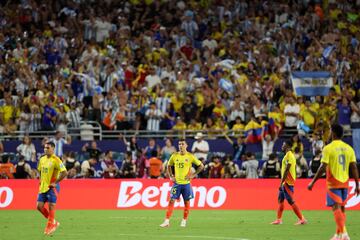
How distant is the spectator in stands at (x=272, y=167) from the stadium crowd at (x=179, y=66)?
89mm

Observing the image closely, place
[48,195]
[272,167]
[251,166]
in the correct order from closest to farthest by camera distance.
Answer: [48,195] < [272,167] < [251,166]

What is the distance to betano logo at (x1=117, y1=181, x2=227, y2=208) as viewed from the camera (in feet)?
102

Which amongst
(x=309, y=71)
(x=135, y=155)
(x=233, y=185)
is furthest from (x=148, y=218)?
(x=309, y=71)

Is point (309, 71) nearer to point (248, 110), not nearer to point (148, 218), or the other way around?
point (248, 110)

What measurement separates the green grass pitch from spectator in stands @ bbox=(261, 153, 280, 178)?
2580 millimetres

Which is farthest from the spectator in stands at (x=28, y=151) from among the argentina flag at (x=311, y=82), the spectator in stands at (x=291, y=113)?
the argentina flag at (x=311, y=82)

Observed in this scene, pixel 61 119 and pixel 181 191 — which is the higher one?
pixel 61 119

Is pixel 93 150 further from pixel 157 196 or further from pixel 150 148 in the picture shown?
pixel 157 196

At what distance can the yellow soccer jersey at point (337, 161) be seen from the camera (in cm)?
1716

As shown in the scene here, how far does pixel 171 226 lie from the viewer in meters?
23.4

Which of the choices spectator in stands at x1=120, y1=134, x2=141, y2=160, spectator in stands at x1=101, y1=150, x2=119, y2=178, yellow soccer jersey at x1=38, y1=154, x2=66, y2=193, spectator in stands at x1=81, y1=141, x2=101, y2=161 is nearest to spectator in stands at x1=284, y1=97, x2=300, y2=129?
spectator in stands at x1=120, y1=134, x2=141, y2=160

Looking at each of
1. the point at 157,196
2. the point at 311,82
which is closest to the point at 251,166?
the point at 157,196

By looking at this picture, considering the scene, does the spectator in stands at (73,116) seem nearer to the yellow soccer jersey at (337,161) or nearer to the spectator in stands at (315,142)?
the spectator in stands at (315,142)

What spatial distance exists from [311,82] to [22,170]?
10.9 metres
